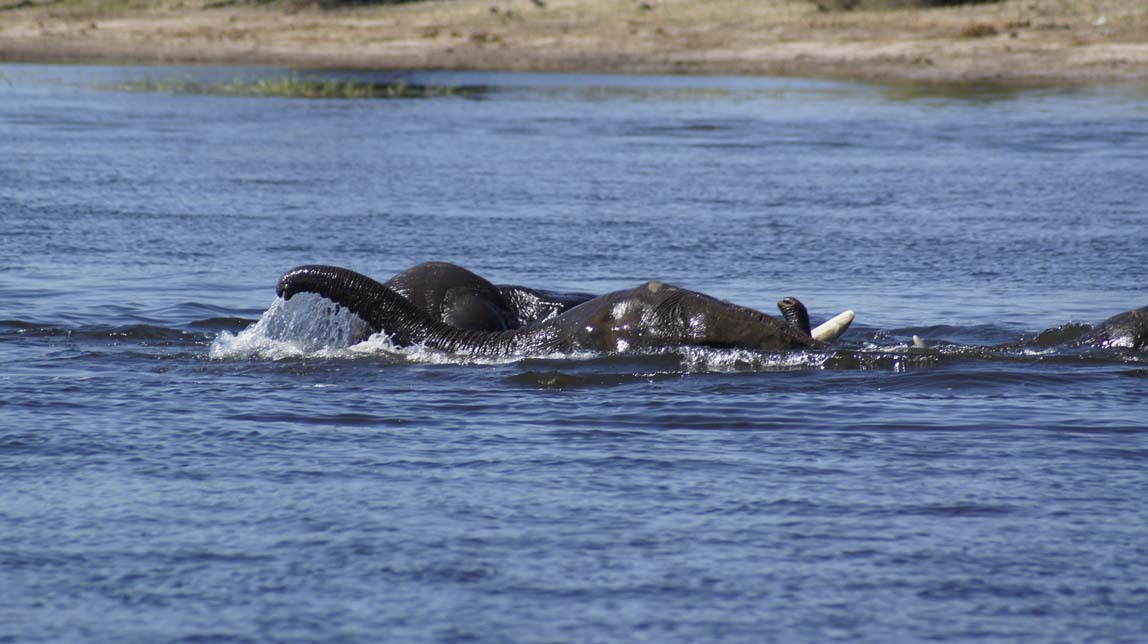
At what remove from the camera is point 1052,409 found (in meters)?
9.55

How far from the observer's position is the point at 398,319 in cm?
1080

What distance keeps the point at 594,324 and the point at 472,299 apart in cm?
122

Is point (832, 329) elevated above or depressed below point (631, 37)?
below

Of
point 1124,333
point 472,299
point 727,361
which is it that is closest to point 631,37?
point 472,299

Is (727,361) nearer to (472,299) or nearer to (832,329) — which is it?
(832,329)

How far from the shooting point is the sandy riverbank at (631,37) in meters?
41.2

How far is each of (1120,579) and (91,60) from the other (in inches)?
1827

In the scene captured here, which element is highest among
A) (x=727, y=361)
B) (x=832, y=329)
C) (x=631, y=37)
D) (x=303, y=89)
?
(x=631, y=37)

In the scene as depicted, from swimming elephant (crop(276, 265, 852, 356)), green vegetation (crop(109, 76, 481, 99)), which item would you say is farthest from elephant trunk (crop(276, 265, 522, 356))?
green vegetation (crop(109, 76, 481, 99))

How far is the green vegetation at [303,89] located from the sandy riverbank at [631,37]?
5.83 m

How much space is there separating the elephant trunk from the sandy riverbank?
30.8 meters

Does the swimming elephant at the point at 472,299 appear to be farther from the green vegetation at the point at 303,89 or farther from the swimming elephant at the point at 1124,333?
the green vegetation at the point at 303,89

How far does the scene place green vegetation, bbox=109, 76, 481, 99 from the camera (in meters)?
38.8

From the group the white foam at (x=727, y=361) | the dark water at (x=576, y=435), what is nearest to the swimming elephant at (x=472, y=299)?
the dark water at (x=576, y=435)
